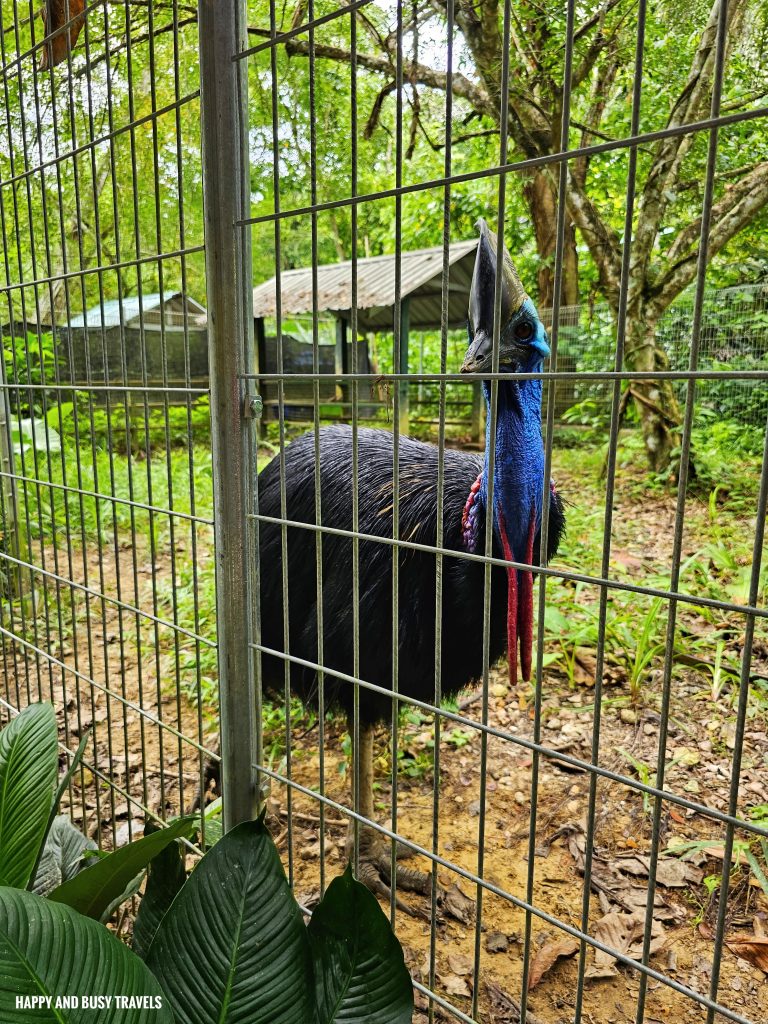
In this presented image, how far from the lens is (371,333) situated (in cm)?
1306

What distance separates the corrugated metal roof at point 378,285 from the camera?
8.84 meters

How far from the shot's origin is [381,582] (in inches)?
84.5

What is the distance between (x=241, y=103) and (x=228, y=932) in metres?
1.54

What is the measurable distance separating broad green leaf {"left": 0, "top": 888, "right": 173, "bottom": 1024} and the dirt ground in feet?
1.85

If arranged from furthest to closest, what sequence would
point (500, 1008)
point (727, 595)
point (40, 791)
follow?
point (727, 595) → point (500, 1008) → point (40, 791)

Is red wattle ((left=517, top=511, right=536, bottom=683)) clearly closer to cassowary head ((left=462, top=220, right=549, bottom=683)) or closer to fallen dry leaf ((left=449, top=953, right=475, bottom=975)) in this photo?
cassowary head ((left=462, top=220, right=549, bottom=683))

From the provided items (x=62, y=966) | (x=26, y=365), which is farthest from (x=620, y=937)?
(x=26, y=365)

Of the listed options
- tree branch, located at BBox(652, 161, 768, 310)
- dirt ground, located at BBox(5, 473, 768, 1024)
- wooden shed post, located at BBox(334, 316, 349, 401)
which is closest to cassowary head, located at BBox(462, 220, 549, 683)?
dirt ground, located at BBox(5, 473, 768, 1024)

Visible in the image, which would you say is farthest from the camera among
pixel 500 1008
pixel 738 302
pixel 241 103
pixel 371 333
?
pixel 371 333

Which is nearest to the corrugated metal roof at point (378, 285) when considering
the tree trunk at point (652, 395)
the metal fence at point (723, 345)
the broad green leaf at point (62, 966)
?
the metal fence at point (723, 345)

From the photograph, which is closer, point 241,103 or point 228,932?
point 228,932

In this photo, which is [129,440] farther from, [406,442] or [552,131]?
[552,131]

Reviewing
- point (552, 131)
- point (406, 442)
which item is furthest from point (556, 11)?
point (406, 442)

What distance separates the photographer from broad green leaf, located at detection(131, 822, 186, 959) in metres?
1.51
